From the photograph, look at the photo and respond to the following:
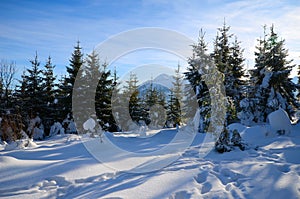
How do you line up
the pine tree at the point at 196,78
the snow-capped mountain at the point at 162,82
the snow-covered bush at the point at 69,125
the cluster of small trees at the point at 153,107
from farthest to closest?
the cluster of small trees at the point at 153,107, the snow-covered bush at the point at 69,125, the pine tree at the point at 196,78, the snow-capped mountain at the point at 162,82

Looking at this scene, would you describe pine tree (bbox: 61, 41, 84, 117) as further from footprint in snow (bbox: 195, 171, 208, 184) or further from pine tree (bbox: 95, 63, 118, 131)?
footprint in snow (bbox: 195, 171, 208, 184)

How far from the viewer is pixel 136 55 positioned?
5.32 meters

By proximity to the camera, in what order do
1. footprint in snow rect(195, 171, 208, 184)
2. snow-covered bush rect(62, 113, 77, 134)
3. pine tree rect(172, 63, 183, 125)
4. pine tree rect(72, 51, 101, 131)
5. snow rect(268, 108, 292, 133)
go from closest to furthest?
footprint in snow rect(195, 171, 208, 184), snow rect(268, 108, 292, 133), pine tree rect(72, 51, 101, 131), snow-covered bush rect(62, 113, 77, 134), pine tree rect(172, 63, 183, 125)

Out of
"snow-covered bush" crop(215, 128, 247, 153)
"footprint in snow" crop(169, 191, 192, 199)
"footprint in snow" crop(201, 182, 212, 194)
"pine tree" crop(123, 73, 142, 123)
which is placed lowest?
"footprint in snow" crop(201, 182, 212, 194)

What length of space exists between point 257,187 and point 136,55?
3.89 metres

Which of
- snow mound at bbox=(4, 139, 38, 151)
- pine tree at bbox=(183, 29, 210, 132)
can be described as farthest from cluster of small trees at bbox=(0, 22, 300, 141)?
snow mound at bbox=(4, 139, 38, 151)

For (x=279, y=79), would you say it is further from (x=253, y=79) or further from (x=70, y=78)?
(x=70, y=78)

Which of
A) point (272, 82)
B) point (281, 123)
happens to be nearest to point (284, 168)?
point (281, 123)

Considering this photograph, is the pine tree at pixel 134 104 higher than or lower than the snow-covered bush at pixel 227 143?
higher

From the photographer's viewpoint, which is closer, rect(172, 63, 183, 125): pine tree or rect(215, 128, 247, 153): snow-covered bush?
rect(215, 128, 247, 153): snow-covered bush

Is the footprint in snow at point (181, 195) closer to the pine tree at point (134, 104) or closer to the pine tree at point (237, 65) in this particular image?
the pine tree at point (237, 65)

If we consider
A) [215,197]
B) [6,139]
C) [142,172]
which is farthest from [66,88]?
[215,197]

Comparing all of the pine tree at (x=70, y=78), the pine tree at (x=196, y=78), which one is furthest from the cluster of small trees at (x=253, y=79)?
the pine tree at (x=70, y=78)

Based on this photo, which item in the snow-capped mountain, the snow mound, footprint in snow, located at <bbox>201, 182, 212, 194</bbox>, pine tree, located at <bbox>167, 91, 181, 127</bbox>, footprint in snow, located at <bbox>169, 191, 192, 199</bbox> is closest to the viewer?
footprint in snow, located at <bbox>169, 191, 192, 199</bbox>
